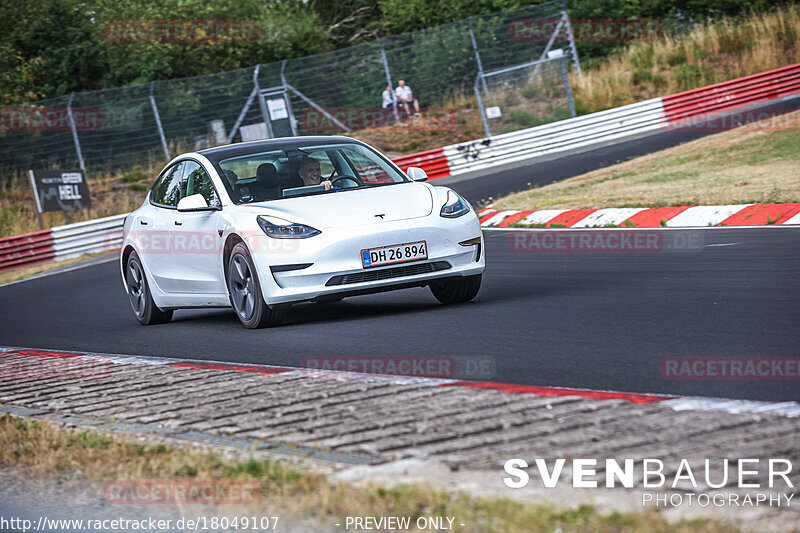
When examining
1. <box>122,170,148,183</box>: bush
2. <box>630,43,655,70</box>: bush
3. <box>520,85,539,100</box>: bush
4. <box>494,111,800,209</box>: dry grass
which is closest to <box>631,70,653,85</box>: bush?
<box>630,43,655,70</box>: bush

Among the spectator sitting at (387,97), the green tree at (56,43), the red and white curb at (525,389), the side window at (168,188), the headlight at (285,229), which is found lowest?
the red and white curb at (525,389)

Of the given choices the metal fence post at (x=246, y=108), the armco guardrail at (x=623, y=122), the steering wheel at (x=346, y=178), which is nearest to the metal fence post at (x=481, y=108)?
the armco guardrail at (x=623, y=122)

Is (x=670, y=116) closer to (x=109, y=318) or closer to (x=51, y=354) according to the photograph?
(x=109, y=318)

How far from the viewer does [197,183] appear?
9750 mm

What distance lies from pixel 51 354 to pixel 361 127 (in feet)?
78.1

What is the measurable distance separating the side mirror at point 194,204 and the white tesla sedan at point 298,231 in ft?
0.04

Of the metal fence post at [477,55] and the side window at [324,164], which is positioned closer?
the side window at [324,164]

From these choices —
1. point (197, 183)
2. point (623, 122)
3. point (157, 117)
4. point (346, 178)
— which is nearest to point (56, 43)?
point (157, 117)

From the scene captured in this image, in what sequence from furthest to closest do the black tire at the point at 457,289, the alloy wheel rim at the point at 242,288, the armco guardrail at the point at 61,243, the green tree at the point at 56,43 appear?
the green tree at the point at 56,43, the armco guardrail at the point at 61,243, the black tire at the point at 457,289, the alloy wheel rim at the point at 242,288

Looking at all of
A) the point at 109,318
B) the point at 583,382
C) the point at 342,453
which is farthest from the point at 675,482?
the point at 109,318

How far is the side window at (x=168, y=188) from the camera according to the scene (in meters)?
10.2

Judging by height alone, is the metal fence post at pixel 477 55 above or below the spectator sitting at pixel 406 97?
above

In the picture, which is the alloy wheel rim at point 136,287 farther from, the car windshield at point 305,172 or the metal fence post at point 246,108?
the metal fence post at point 246,108

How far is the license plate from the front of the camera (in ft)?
27.6
